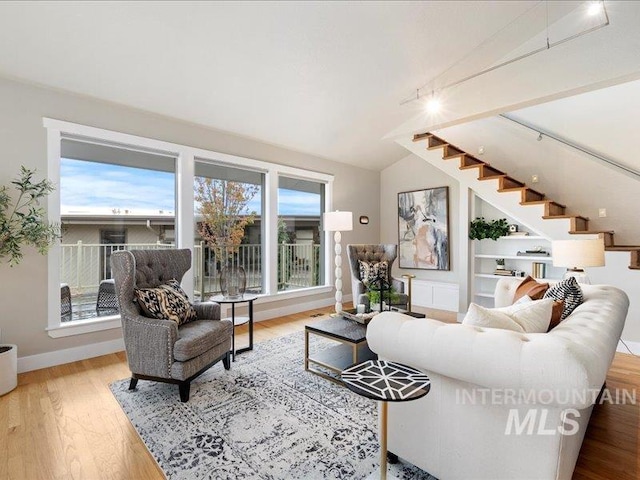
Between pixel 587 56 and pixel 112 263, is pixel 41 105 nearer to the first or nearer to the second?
pixel 112 263

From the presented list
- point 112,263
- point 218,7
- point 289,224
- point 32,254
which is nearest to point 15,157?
point 32,254

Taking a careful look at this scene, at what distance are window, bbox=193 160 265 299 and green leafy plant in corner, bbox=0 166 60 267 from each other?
1.53m

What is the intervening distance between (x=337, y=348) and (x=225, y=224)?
2.49m

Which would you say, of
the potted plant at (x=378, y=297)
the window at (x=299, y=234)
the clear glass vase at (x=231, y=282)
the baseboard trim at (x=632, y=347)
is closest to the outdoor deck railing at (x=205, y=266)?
the window at (x=299, y=234)

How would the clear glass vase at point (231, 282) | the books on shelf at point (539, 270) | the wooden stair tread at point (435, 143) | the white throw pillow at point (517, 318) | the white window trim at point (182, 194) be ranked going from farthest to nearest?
the wooden stair tread at point (435, 143), the books on shelf at point (539, 270), the clear glass vase at point (231, 282), the white window trim at point (182, 194), the white throw pillow at point (517, 318)

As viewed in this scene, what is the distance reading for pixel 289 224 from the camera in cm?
535

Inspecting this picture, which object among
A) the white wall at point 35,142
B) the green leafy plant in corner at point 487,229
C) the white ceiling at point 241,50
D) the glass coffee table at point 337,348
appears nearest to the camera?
the white ceiling at point 241,50

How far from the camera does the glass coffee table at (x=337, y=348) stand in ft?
8.46

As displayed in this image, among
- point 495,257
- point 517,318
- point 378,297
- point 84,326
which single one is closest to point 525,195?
point 495,257

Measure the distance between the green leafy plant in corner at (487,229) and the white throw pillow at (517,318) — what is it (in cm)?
327

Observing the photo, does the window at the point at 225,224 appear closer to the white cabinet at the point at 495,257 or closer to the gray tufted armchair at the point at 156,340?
the gray tufted armchair at the point at 156,340

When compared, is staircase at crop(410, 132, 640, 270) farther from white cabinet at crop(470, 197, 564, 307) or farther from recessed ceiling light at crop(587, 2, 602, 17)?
recessed ceiling light at crop(587, 2, 602, 17)

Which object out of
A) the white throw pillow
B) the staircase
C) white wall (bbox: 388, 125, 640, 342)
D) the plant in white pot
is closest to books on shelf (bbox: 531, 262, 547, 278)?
the staircase

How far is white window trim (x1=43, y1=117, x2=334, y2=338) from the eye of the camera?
118 inches
